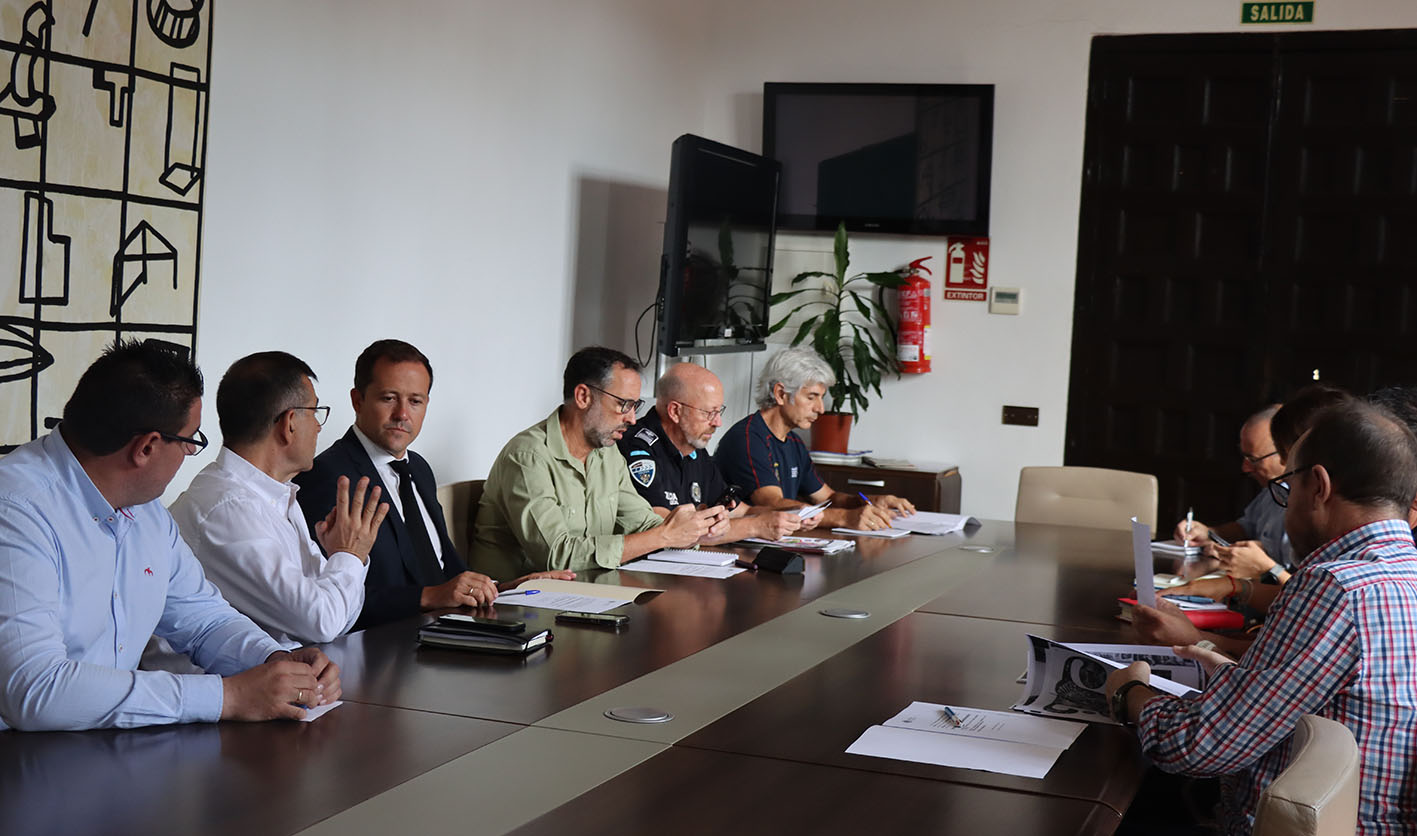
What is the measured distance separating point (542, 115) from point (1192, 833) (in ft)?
13.0

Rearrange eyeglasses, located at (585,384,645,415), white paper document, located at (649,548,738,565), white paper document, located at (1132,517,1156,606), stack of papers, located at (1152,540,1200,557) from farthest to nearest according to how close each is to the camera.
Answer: stack of papers, located at (1152,540,1200,557) < eyeglasses, located at (585,384,645,415) < white paper document, located at (649,548,738,565) < white paper document, located at (1132,517,1156,606)

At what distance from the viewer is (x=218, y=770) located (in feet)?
5.90

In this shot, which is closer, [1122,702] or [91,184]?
[1122,702]

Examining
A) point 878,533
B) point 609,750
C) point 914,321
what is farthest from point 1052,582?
point 914,321

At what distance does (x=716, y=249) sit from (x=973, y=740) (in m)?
4.22

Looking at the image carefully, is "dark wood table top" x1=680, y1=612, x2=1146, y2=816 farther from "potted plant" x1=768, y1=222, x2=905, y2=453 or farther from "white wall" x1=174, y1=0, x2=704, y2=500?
"potted plant" x1=768, y1=222, x2=905, y2=453

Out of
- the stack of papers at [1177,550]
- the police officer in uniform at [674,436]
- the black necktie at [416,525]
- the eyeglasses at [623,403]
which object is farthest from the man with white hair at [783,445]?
the black necktie at [416,525]

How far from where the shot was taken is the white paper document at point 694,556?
12.3ft

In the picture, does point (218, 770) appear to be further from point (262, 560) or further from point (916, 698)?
point (916, 698)

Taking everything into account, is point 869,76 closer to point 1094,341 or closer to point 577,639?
point 1094,341

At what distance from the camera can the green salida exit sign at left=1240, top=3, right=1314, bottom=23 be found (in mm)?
6266

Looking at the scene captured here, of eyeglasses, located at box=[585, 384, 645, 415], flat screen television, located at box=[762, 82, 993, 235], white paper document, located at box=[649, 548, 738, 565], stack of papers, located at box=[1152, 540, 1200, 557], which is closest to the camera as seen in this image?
white paper document, located at box=[649, 548, 738, 565]

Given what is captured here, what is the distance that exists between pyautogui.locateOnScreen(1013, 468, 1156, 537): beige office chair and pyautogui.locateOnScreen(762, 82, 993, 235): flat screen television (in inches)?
66.2

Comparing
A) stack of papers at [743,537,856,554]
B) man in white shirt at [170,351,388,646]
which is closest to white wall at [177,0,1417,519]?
man in white shirt at [170,351,388,646]
